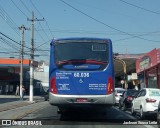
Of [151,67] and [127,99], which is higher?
[151,67]

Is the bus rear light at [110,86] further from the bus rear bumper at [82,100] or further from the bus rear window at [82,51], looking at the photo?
the bus rear window at [82,51]

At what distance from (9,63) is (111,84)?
5894cm

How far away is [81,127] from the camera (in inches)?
613

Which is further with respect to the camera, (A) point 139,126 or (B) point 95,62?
(B) point 95,62

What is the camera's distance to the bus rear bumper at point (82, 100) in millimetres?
17266

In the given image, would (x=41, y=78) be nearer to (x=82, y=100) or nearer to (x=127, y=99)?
(x=127, y=99)

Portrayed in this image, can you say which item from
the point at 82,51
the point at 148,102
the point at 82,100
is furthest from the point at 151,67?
the point at 82,100

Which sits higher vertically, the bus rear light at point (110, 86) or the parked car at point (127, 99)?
the bus rear light at point (110, 86)

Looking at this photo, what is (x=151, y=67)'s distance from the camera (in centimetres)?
4344

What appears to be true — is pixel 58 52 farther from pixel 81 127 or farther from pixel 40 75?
pixel 40 75

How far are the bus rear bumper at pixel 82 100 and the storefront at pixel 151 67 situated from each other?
840 inches

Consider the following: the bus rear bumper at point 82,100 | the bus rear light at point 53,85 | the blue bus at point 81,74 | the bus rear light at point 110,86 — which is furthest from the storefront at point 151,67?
the bus rear light at point 53,85

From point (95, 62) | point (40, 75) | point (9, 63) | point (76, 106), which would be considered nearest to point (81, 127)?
point (76, 106)

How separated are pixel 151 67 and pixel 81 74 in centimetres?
2695
